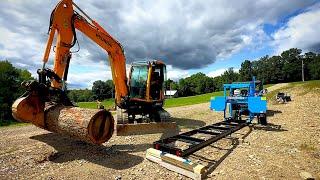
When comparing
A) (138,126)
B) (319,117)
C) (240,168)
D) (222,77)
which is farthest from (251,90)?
(222,77)

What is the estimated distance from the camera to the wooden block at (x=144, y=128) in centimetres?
1069

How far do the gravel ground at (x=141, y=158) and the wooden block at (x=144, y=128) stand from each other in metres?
0.54

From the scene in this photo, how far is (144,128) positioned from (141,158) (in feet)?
11.9

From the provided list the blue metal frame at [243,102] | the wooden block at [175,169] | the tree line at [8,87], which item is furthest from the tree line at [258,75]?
the wooden block at [175,169]

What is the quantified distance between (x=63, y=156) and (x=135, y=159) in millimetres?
2107

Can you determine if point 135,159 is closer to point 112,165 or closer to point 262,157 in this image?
point 112,165

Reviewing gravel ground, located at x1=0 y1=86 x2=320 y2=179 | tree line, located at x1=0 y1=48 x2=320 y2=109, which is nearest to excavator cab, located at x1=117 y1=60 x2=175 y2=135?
gravel ground, located at x1=0 y1=86 x2=320 y2=179

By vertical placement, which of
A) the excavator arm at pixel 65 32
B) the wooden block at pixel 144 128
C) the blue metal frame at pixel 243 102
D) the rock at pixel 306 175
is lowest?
the rock at pixel 306 175

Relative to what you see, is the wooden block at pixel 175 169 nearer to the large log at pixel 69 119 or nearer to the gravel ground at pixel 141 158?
the gravel ground at pixel 141 158

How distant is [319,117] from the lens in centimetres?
1480

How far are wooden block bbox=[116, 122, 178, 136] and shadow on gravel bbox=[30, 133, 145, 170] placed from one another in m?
1.67

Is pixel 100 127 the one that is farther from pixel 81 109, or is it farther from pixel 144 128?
pixel 144 128

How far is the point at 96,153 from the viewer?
8000mm

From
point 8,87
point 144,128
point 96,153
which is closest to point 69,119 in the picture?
point 96,153
